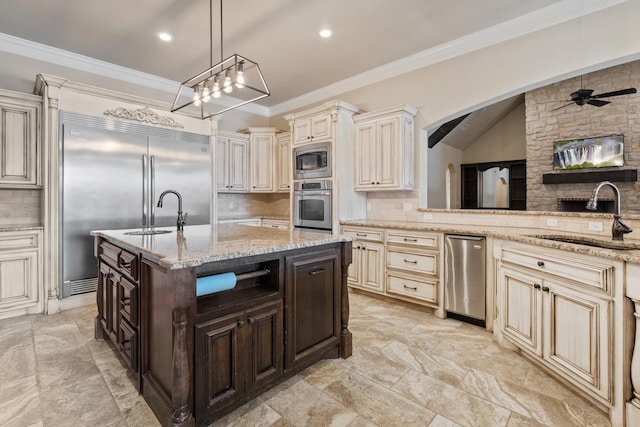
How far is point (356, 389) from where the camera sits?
1930 millimetres

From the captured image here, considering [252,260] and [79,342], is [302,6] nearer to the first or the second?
[252,260]

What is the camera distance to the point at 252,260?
171cm

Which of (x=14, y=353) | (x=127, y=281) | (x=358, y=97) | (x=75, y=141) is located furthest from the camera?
(x=358, y=97)

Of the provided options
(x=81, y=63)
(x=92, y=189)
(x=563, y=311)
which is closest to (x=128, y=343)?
(x=92, y=189)

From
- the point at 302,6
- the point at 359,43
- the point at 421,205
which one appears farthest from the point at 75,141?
the point at 421,205

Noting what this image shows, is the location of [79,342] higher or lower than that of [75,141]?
lower

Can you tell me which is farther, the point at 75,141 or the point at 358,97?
the point at 358,97

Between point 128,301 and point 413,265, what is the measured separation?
264 centimetres

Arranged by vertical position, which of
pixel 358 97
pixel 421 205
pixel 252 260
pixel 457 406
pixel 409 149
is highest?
pixel 358 97

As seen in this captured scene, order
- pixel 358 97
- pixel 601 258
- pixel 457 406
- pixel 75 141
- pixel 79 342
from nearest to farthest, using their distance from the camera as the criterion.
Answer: pixel 601 258
pixel 457 406
pixel 79 342
pixel 75 141
pixel 358 97

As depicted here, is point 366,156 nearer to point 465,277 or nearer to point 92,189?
point 465,277

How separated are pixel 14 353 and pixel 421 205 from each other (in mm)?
4129

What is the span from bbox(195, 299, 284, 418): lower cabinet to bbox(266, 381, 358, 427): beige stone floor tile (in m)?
0.14

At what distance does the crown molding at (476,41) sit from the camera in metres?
2.77
